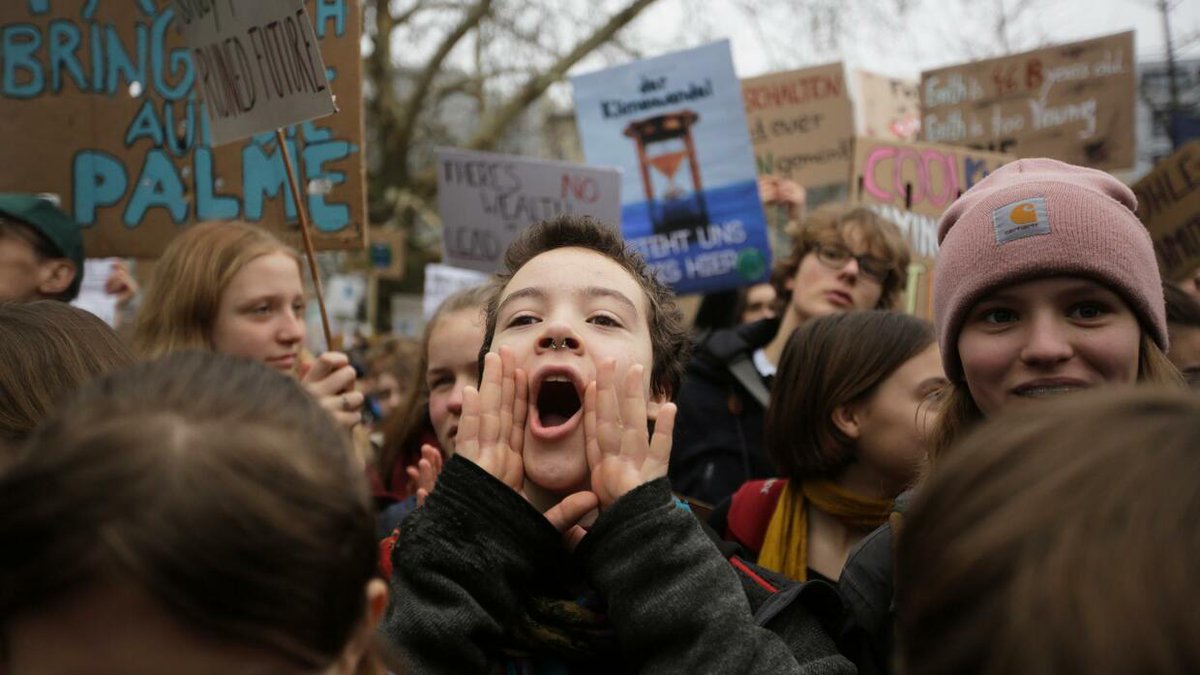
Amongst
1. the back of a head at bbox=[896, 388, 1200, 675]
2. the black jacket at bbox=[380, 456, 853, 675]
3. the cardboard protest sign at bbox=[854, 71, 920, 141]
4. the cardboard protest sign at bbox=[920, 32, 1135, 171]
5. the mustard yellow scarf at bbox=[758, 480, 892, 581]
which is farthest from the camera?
the cardboard protest sign at bbox=[854, 71, 920, 141]

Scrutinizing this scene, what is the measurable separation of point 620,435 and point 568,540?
21 centimetres

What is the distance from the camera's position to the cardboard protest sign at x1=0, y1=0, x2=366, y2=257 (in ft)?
14.0

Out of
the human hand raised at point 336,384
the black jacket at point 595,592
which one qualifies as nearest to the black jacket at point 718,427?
the human hand raised at point 336,384

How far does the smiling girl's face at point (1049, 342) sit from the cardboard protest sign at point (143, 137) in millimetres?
2593

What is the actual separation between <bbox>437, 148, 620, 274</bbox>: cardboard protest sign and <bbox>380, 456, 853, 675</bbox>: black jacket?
369 cm

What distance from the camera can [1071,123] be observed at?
633cm

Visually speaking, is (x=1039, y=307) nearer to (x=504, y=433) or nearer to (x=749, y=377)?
(x=504, y=433)

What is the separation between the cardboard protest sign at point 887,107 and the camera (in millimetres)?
7410

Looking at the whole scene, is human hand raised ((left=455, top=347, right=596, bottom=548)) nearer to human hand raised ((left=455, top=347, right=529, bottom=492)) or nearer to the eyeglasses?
human hand raised ((left=455, top=347, right=529, bottom=492))

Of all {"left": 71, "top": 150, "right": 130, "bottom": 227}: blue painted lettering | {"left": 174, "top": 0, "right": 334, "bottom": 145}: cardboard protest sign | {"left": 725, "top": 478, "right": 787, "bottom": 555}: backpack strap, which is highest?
{"left": 174, "top": 0, "right": 334, "bottom": 145}: cardboard protest sign

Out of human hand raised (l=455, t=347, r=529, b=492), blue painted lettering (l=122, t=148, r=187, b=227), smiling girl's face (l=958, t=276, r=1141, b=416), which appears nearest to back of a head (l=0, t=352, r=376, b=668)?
human hand raised (l=455, t=347, r=529, b=492)

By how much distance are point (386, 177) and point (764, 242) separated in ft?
45.5

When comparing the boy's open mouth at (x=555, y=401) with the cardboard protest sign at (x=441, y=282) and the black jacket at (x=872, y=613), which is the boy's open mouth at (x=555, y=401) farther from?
the cardboard protest sign at (x=441, y=282)

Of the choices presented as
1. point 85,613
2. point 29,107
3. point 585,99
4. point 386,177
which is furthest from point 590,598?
Answer: point 386,177
